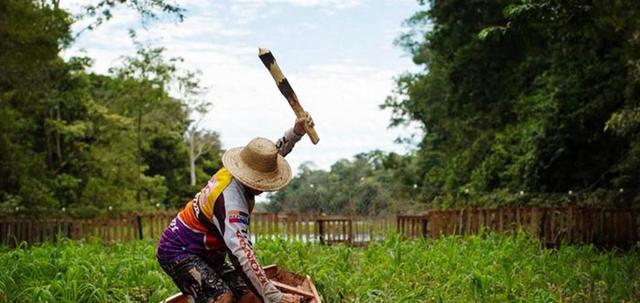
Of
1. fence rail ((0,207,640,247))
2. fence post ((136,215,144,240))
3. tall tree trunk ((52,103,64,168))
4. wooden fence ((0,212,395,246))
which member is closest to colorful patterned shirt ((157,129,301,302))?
fence rail ((0,207,640,247))

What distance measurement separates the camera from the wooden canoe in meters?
5.86

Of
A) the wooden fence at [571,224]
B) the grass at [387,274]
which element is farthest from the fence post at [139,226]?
the grass at [387,274]

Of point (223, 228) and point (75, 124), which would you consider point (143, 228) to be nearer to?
point (75, 124)

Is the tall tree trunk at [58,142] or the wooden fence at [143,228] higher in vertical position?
the tall tree trunk at [58,142]

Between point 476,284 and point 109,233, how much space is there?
1480cm

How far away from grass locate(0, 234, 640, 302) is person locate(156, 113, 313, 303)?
186 cm

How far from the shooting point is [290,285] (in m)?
6.65

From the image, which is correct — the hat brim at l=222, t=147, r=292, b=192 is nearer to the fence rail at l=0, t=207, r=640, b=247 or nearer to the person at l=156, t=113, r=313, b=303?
the person at l=156, t=113, r=313, b=303

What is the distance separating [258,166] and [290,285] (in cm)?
166

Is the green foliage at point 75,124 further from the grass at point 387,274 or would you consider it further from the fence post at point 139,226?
the grass at point 387,274

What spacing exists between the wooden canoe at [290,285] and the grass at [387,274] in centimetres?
83

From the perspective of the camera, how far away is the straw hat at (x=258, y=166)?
5211 millimetres

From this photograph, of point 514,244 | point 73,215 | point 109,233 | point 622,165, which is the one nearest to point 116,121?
point 73,215

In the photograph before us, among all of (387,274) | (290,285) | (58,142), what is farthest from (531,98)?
(290,285)
